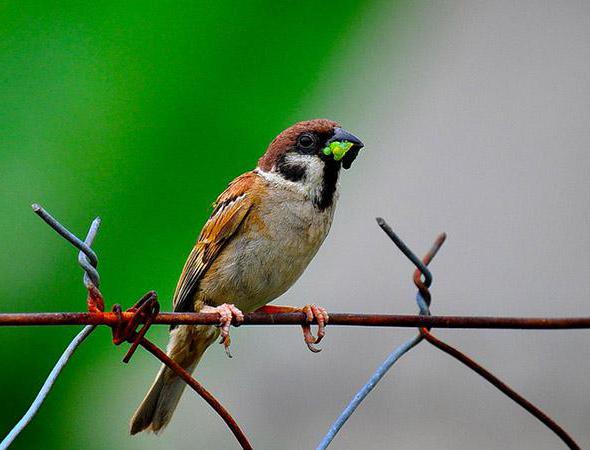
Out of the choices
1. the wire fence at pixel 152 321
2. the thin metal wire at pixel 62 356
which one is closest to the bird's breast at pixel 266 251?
the wire fence at pixel 152 321

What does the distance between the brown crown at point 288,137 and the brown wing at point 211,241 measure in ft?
0.39

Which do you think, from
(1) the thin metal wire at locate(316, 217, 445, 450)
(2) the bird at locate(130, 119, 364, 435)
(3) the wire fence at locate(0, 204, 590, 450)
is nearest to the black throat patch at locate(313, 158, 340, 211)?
(2) the bird at locate(130, 119, 364, 435)

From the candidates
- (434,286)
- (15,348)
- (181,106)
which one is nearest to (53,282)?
(15,348)

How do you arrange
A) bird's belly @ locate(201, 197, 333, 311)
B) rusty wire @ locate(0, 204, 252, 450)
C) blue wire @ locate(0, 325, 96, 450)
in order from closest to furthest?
blue wire @ locate(0, 325, 96, 450)
rusty wire @ locate(0, 204, 252, 450)
bird's belly @ locate(201, 197, 333, 311)

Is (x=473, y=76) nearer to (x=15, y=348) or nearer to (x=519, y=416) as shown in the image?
(x=519, y=416)

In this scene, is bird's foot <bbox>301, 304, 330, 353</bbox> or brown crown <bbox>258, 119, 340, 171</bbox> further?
brown crown <bbox>258, 119, 340, 171</bbox>

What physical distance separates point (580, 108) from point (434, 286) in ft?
3.48

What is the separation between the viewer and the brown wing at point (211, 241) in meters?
2.45

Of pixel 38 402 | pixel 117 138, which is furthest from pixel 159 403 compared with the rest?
pixel 38 402

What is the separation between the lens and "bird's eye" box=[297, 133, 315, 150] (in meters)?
2.50

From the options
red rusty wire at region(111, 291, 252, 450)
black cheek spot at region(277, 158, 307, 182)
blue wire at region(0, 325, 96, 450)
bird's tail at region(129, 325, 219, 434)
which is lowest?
bird's tail at region(129, 325, 219, 434)

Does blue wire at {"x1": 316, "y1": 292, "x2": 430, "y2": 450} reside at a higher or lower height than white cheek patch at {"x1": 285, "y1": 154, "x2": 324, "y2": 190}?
lower

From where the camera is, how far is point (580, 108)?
4250 mm

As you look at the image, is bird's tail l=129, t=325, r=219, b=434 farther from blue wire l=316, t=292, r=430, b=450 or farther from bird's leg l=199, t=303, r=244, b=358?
blue wire l=316, t=292, r=430, b=450
